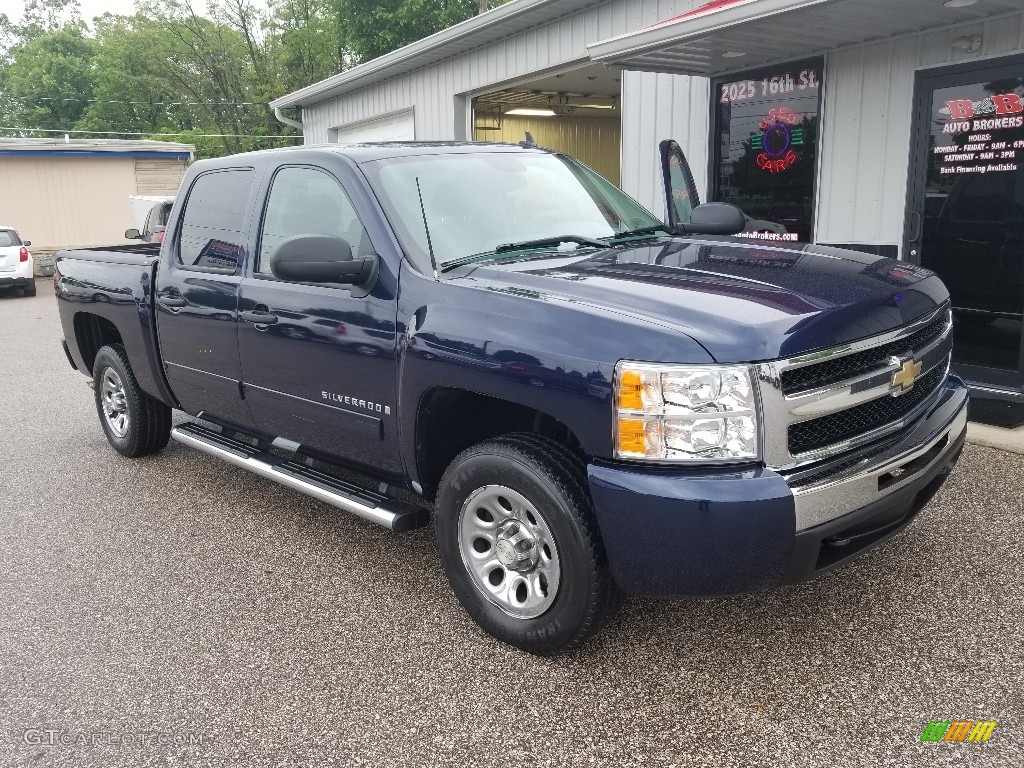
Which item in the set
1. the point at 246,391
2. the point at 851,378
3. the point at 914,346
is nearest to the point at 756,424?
the point at 851,378

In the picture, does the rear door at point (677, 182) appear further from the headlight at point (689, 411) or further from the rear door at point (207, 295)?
the headlight at point (689, 411)

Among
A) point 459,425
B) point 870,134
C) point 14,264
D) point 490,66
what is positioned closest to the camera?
point 459,425

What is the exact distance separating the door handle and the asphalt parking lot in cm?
117

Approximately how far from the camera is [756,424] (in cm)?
266

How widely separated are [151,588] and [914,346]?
3.43 metres

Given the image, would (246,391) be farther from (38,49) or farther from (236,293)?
(38,49)

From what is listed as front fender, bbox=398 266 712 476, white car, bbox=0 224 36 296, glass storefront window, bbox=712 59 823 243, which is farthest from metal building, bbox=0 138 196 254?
front fender, bbox=398 266 712 476

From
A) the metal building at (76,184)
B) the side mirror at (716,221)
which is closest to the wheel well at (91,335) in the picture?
the side mirror at (716,221)

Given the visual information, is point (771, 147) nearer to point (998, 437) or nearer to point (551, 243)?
point (998, 437)

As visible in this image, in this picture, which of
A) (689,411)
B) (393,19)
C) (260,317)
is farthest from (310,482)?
(393,19)

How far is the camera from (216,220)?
15.6ft

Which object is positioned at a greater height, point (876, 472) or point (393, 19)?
point (393, 19)

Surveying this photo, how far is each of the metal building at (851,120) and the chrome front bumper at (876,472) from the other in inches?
101

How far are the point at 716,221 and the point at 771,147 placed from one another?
418 centimetres
